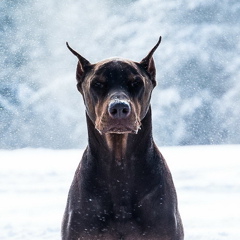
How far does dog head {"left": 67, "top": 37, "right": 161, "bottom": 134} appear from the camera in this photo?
3.35m

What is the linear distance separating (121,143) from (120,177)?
0.23 m

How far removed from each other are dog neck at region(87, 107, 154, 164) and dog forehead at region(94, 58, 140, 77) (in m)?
0.31

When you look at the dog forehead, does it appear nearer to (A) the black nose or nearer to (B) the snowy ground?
(A) the black nose

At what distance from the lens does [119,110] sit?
3.31 metres

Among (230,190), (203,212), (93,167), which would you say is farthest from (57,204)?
(93,167)

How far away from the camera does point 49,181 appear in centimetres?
1099

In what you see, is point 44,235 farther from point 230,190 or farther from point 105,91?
point 230,190

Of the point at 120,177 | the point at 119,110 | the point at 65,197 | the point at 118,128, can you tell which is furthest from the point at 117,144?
the point at 65,197

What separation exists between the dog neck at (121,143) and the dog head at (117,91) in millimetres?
131

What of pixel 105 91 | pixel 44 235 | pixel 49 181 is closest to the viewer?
pixel 105 91

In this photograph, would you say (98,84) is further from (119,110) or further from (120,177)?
(120,177)

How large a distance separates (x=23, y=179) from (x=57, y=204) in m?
2.99

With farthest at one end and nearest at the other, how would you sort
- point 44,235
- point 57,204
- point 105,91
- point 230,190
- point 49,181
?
point 49,181, point 230,190, point 57,204, point 44,235, point 105,91

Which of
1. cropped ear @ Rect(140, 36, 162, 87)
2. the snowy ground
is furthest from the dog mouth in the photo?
the snowy ground
